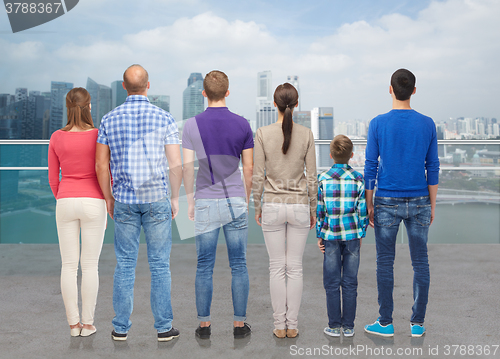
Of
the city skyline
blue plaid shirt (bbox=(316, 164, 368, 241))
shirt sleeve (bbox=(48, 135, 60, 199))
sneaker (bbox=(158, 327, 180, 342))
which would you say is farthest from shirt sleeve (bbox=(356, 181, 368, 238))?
the city skyline

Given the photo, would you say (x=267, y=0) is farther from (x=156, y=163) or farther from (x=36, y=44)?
(x=156, y=163)

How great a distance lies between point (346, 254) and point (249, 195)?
0.50 meters

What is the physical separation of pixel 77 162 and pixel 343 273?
1265 millimetres

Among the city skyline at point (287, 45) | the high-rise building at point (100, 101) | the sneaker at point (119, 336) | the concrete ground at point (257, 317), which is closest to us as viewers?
the concrete ground at point (257, 317)

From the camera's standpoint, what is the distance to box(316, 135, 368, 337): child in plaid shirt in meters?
1.70

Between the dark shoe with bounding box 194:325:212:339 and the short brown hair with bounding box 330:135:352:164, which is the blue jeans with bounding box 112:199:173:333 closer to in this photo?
the dark shoe with bounding box 194:325:212:339

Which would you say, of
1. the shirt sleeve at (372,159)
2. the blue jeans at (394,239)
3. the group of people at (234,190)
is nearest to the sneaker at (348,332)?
the group of people at (234,190)

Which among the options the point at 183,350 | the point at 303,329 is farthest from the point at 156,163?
the point at 303,329

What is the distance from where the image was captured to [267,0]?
79.9 ft

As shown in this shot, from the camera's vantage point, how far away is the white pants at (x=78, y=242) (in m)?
1.71

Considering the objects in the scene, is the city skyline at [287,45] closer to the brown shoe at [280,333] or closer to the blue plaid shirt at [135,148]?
the blue plaid shirt at [135,148]

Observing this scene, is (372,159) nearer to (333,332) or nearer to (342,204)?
(342,204)

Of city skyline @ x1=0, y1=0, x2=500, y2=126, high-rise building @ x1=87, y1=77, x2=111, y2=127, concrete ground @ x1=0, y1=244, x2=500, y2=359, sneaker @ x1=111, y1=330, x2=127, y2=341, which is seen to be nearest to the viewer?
concrete ground @ x1=0, y1=244, x2=500, y2=359

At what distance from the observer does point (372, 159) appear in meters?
1.77
